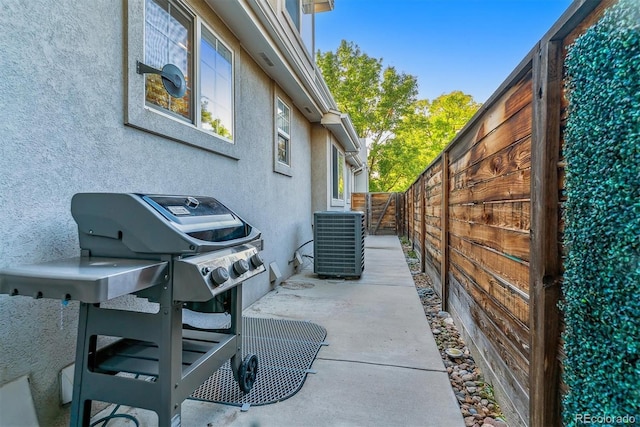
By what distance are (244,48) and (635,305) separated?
13.7 ft

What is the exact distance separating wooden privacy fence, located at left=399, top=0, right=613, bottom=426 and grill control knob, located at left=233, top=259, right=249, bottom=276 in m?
1.39

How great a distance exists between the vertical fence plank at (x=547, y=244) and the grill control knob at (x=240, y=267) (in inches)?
54.7

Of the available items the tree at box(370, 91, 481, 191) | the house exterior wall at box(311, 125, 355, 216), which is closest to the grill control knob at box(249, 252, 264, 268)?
the house exterior wall at box(311, 125, 355, 216)

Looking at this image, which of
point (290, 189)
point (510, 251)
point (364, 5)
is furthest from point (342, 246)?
point (364, 5)

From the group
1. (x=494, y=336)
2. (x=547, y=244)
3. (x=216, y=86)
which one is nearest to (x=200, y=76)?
(x=216, y=86)

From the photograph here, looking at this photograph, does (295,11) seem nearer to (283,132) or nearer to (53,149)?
(283,132)

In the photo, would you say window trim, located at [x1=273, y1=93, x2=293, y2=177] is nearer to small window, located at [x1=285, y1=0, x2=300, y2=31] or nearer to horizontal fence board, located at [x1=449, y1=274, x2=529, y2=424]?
small window, located at [x1=285, y1=0, x2=300, y2=31]

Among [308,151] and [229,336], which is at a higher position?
[308,151]

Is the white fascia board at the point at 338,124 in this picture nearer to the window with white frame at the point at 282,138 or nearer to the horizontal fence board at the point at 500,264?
the window with white frame at the point at 282,138

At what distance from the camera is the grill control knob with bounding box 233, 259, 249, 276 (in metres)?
1.62

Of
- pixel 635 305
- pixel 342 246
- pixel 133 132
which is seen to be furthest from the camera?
pixel 342 246

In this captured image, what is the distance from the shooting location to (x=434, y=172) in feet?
16.1

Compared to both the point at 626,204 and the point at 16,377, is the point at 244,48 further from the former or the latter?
the point at 626,204

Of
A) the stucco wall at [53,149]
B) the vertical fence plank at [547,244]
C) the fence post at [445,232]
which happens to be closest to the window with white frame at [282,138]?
the fence post at [445,232]
